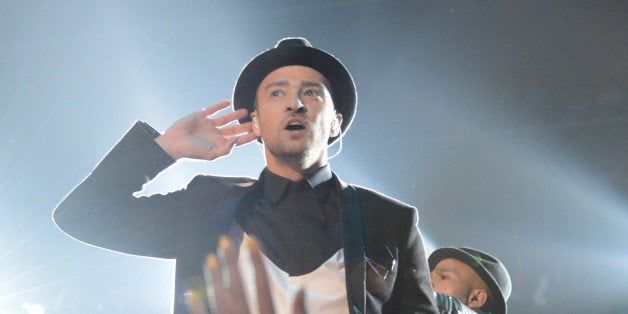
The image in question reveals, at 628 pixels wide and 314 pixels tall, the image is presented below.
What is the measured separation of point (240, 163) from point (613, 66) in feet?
12.0

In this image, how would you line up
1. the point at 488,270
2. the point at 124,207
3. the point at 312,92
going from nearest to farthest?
the point at 124,207, the point at 312,92, the point at 488,270

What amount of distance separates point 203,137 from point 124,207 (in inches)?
13.6

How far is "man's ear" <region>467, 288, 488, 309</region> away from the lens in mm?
3967

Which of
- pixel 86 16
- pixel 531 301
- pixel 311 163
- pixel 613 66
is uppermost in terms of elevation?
pixel 613 66

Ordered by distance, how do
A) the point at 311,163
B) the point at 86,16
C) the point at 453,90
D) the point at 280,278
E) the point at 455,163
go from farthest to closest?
the point at 455,163 < the point at 453,90 < the point at 86,16 < the point at 311,163 < the point at 280,278

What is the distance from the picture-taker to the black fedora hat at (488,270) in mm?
3945

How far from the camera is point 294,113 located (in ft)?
6.48

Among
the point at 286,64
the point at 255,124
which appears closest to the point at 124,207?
the point at 255,124

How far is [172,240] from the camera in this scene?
1780 mm

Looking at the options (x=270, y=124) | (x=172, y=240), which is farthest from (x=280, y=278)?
(x=270, y=124)

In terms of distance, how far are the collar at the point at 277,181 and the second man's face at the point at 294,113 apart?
0.06m

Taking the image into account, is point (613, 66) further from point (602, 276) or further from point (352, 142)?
point (352, 142)

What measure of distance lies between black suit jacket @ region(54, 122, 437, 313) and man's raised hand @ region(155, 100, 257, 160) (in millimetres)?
52

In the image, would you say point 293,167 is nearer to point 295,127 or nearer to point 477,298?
point 295,127
